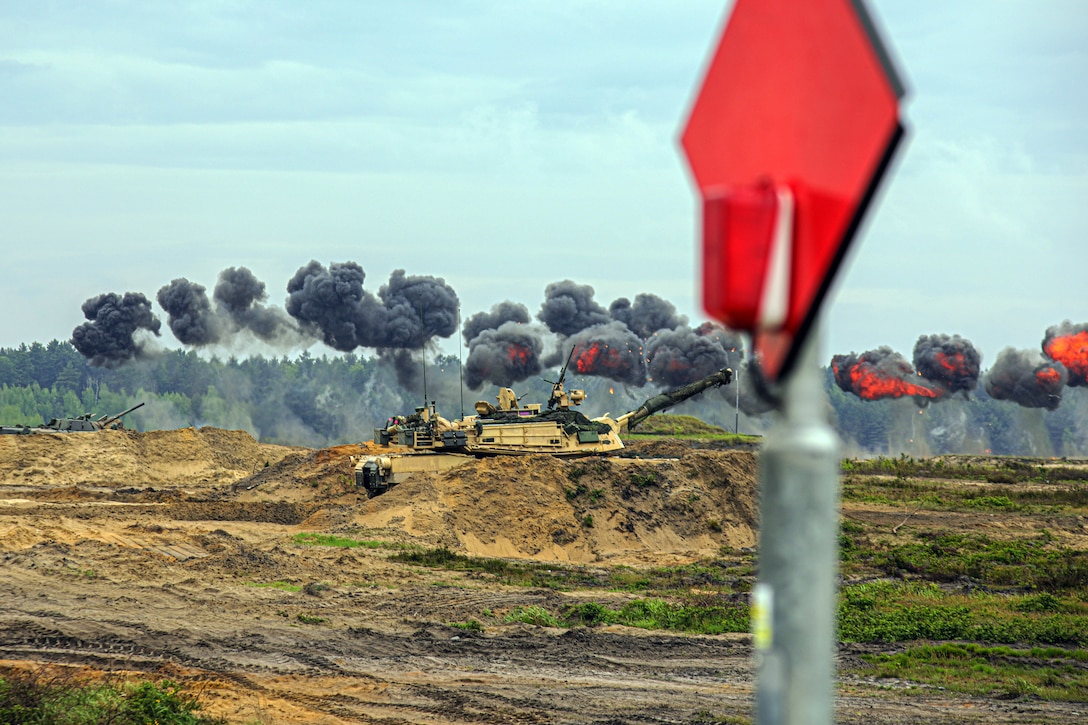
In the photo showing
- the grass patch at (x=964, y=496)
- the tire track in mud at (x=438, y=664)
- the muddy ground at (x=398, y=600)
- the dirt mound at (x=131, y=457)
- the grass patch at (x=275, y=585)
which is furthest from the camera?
the dirt mound at (x=131, y=457)

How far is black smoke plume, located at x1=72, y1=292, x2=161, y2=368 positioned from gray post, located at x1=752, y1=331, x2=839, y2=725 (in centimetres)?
8141

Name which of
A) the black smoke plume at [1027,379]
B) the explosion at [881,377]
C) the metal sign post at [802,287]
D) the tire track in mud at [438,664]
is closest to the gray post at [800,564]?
the metal sign post at [802,287]

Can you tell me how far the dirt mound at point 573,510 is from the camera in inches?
1168

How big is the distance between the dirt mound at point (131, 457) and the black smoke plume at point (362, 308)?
41.4 ft

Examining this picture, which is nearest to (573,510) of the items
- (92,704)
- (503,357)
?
(92,704)

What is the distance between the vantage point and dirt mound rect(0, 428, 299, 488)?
50.8 m

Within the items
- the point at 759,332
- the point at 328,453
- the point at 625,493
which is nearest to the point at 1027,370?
the point at 328,453

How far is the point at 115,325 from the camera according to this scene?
7769 centimetres

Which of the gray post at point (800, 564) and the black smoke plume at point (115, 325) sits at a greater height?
the black smoke plume at point (115, 325)

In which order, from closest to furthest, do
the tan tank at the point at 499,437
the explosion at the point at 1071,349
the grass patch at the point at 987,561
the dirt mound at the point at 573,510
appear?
1. the grass patch at the point at 987,561
2. the dirt mound at the point at 573,510
3. the tan tank at the point at 499,437
4. the explosion at the point at 1071,349

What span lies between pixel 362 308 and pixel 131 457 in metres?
22.3

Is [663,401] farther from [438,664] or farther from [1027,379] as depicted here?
[1027,379]

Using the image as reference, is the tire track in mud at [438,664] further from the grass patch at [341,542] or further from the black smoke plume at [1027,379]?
the black smoke plume at [1027,379]

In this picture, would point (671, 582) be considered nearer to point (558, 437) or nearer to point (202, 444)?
point (558, 437)
